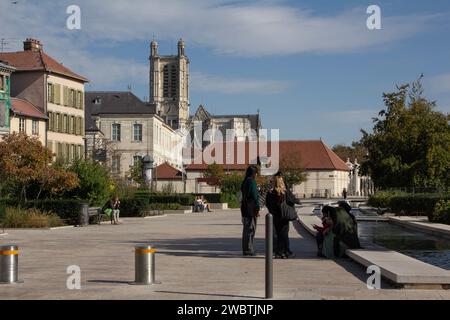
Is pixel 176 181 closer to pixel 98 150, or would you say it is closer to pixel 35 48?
pixel 98 150

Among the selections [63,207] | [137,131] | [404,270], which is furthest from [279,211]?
[137,131]

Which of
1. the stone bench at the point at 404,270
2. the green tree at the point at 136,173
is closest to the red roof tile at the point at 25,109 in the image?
the green tree at the point at 136,173

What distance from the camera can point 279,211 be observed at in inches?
611

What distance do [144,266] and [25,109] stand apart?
194ft

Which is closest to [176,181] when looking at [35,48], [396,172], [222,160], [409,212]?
[222,160]

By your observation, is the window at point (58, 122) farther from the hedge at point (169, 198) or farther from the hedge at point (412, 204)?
the hedge at point (412, 204)

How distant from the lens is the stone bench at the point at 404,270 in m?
10.7

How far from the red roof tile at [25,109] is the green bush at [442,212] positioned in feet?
145

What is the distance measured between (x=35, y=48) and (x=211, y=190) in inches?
1646

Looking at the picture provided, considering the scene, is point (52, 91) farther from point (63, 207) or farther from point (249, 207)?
point (249, 207)

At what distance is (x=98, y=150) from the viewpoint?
88.6 meters

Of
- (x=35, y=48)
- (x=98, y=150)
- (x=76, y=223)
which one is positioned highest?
(x=35, y=48)

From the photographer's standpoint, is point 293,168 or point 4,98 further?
point 293,168

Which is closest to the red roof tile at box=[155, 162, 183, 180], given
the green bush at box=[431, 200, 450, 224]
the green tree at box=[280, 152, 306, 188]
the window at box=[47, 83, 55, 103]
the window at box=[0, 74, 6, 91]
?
the green tree at box=[280, 152, 306, 188]
